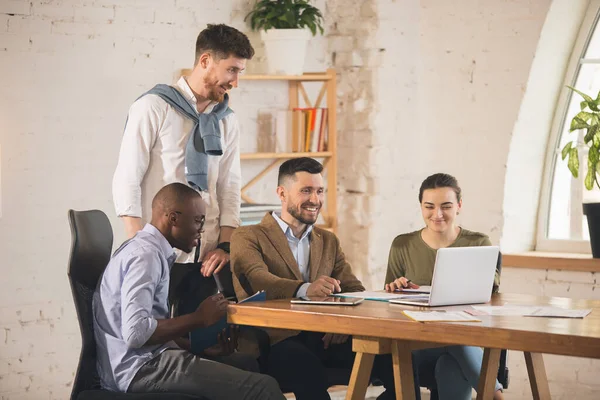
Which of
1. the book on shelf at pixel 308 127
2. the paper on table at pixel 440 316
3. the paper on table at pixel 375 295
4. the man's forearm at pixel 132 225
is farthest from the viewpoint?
the book on shelf at pixel 308 127

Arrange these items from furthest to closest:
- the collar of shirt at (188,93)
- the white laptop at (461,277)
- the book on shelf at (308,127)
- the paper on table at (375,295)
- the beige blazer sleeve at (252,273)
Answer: the book on shelf at (308,127) → the collar of shirt at (188,93) → the beige blazer sleeve at (252,273) → the paper on table at (375,295) → the white laptop at (461,277)

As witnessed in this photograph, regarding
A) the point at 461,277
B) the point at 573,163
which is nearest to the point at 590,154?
the point at 573,163

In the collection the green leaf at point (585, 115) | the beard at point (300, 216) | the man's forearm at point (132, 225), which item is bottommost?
the man's forearm at point (132, 225)

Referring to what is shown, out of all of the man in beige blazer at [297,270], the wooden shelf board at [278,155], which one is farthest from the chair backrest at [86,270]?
the wooden shelf board at [278,155]

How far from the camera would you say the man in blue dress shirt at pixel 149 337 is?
2770 mm

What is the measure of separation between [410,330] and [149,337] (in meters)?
0.77

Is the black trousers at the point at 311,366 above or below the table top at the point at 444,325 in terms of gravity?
below

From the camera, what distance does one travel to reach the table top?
2.53 m

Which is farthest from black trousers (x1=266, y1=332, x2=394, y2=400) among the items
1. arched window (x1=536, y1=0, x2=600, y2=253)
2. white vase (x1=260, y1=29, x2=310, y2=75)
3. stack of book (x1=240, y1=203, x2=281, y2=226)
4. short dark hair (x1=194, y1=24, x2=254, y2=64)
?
arched window (x1=536, y1=0, x2=600, y2=253)

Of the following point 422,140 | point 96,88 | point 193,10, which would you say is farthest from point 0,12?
point 422,140

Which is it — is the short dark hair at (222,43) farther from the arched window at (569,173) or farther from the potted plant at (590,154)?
the arched window at (569,173)

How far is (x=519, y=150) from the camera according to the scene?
17.0 ft

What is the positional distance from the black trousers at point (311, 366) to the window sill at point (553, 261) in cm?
184

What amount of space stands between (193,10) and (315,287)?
6.81 feet
